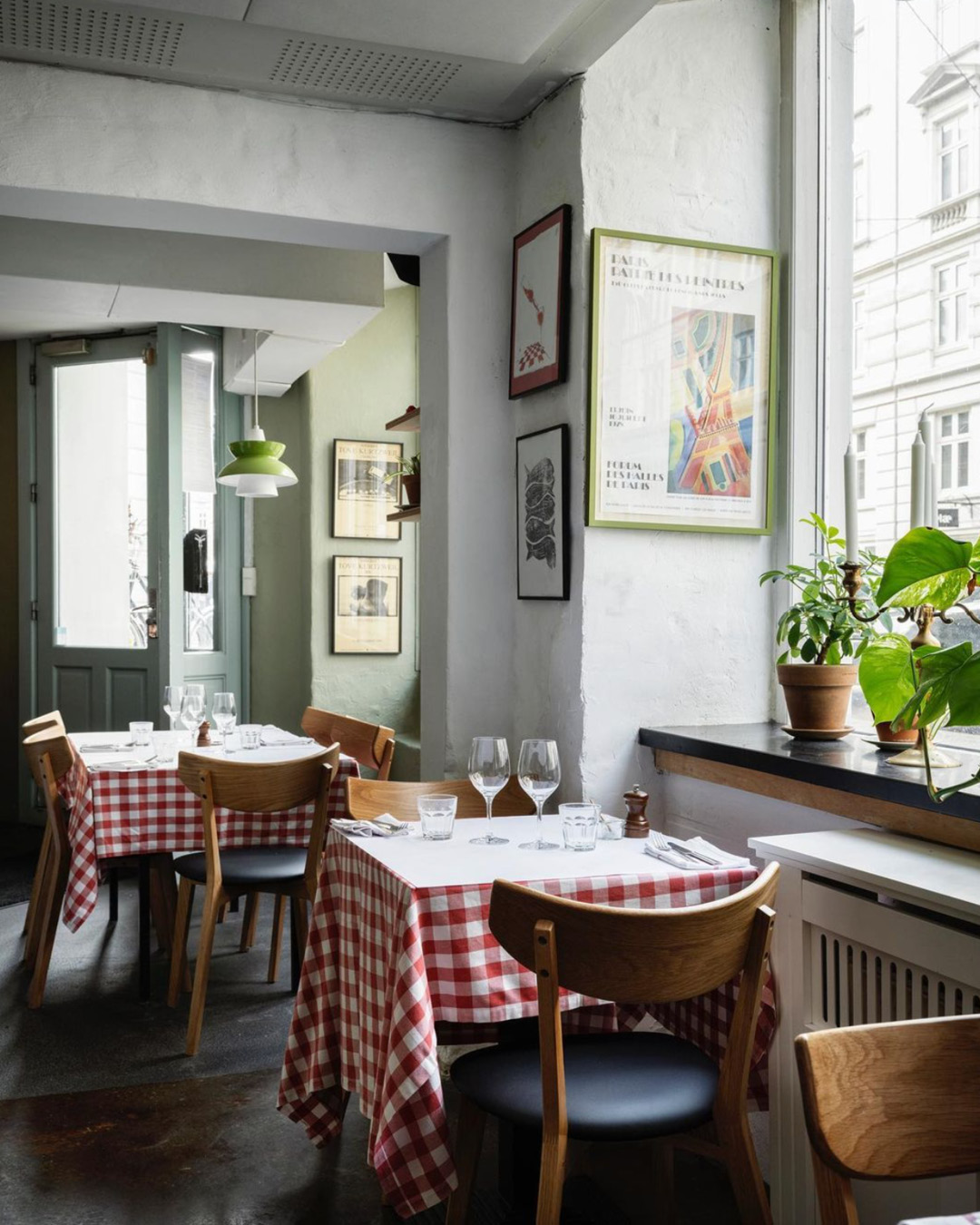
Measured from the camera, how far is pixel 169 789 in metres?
3.69

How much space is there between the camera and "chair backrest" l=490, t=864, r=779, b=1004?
173 centimetres

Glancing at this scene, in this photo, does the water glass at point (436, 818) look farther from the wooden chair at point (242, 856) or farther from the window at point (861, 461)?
the window at point (861, 461)

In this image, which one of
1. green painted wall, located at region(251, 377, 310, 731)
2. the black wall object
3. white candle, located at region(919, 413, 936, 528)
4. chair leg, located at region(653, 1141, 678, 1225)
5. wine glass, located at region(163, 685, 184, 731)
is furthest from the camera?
green painted wall, located at region(251, 377, 310, 731)

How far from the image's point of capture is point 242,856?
3715mm

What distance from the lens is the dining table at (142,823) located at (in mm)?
3635

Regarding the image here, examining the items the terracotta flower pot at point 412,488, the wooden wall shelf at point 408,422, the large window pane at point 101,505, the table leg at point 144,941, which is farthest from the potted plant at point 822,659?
the large window pane at point 101,505

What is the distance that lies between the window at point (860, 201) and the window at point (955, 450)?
651 mm

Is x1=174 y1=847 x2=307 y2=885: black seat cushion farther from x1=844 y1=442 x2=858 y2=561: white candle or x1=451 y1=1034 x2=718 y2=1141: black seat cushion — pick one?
x1=844 y1=442 x2=858 y2=561: white candle

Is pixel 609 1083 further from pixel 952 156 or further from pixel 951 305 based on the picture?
pixel 952 156

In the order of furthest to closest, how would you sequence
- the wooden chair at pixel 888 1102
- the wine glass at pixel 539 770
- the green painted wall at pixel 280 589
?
the green painted wall at pixel 280 589, the wine glass at pixel 539 770, the wooden chair at pixel 888 1102

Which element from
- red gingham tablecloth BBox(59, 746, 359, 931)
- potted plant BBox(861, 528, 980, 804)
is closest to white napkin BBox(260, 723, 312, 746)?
red gingham tablecloth BBox(59, 746, 359, 931)

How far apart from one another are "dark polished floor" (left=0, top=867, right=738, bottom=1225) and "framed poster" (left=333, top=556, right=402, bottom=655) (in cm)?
262

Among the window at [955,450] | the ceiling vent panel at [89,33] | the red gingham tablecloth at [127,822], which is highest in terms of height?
the ceiling vent panel at [89,33]

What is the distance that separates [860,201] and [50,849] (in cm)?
337
